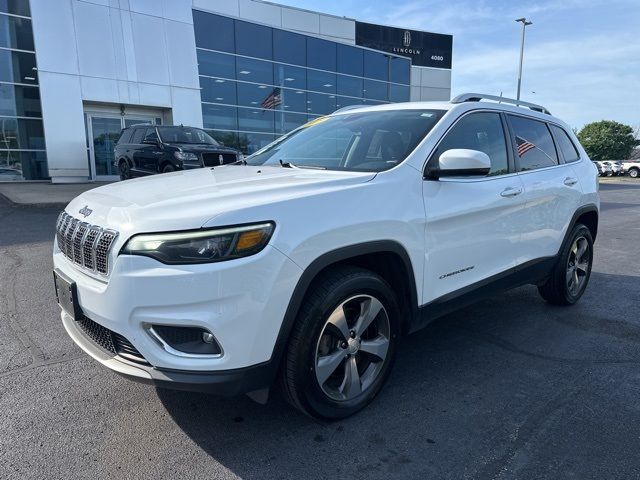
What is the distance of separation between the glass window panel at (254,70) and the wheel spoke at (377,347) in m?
21.1

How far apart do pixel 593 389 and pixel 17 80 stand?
19.6 m

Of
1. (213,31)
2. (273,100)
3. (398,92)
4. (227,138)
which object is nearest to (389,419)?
(227,138)

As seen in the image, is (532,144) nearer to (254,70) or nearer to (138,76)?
(138,76)

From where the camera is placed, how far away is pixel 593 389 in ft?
10.2

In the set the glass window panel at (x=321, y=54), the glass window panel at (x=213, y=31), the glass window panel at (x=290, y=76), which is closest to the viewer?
the glass window panel at (x=213, y=31)

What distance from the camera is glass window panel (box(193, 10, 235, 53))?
20500 millimetres

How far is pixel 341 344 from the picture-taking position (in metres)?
2.65

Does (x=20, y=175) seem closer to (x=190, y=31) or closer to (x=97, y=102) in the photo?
(x=97, y=102)

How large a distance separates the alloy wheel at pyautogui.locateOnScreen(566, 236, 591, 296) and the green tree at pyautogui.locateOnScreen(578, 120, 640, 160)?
62999 mm

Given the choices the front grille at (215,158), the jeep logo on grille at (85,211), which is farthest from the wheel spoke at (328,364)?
the front grille at (215,158)

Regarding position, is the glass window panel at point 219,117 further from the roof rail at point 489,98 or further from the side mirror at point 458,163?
the side mirror at point 458,163

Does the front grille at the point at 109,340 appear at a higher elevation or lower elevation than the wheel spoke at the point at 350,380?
higher

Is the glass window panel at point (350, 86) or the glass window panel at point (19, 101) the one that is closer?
the glass window panel at point (19, 101)

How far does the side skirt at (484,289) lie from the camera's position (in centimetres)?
306
